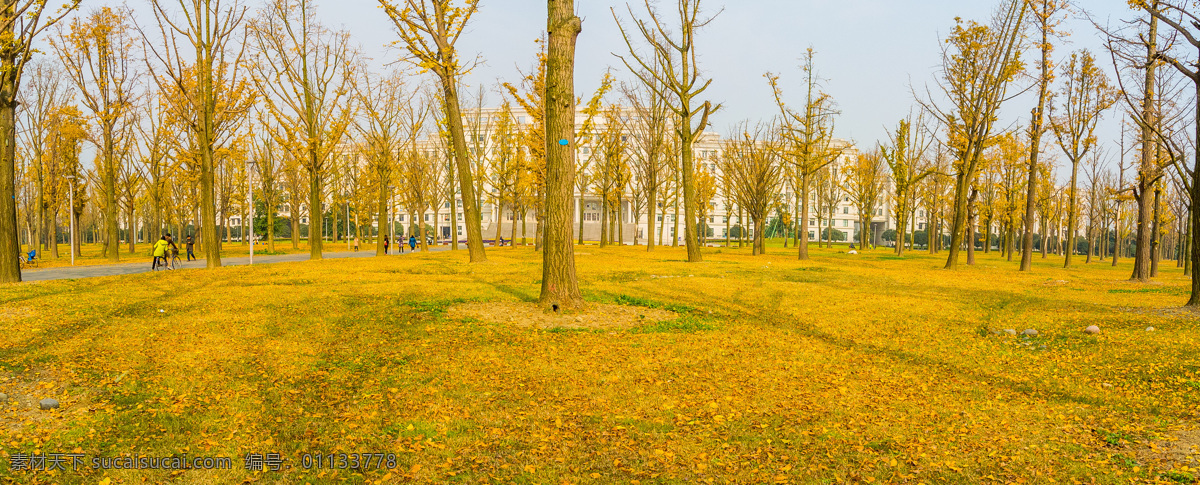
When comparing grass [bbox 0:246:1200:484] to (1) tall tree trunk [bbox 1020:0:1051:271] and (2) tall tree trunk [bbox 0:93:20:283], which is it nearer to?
(2) tall tree trunk [bbox 0:93:20:283]

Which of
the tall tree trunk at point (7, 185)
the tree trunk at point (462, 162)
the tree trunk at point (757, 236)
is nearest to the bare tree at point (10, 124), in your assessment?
the tall tree trunk at point (7, 185)

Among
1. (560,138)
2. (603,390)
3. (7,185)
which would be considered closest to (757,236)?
(560,138)

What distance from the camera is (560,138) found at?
9812mm

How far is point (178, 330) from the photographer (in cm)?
848

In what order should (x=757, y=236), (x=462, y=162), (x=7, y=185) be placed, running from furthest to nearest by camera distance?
(x=757, y=236), (x=462, y=162), (x=7, y=185)

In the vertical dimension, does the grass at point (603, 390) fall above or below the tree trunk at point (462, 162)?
below

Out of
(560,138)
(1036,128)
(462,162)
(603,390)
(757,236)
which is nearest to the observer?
(603,390)

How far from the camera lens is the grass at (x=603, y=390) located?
4.51 meters

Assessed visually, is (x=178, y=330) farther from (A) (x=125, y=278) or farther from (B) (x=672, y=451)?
(A) (x=125, y=278)

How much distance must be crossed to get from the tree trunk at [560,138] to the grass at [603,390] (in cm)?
152

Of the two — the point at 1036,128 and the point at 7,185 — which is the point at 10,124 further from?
the point at 1036,128

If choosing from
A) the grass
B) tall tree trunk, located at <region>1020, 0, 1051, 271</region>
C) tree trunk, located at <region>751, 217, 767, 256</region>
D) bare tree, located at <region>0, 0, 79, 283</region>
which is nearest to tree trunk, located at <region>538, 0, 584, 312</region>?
the grass

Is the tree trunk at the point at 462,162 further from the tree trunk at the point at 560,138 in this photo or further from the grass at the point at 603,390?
the tree trunk at the point at 560,138

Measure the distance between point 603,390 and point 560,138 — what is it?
476 cm
